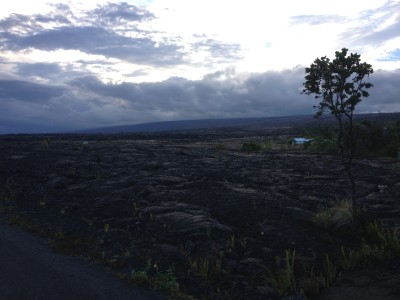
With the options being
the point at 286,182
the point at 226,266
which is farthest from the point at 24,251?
the point at 286,182

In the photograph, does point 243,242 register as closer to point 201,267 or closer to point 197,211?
point 201,267

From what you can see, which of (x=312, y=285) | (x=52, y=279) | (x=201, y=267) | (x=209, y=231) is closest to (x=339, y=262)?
(x=312, y=285)

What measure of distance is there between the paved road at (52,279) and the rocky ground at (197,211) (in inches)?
24.0

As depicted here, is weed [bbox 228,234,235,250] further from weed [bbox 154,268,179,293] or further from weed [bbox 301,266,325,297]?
weed [bbox 301,266,325,297]

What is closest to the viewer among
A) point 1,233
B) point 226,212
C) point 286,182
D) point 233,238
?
point 233,238

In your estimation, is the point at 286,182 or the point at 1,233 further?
the point at 286,182

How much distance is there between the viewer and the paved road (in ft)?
23.8

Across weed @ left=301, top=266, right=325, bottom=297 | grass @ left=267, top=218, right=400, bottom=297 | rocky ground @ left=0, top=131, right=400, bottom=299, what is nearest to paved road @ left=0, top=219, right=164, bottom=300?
rocky ground @ left=0, top=131, right=400, bottom=299

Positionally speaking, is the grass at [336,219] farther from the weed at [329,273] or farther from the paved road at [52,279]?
the paved road at [52,279]

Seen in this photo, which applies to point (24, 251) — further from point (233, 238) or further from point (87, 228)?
point (233, 238)

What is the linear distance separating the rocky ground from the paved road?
0.61 m

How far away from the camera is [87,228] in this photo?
1161cm

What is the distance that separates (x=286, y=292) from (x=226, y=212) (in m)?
4.86

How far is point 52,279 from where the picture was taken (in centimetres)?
788
